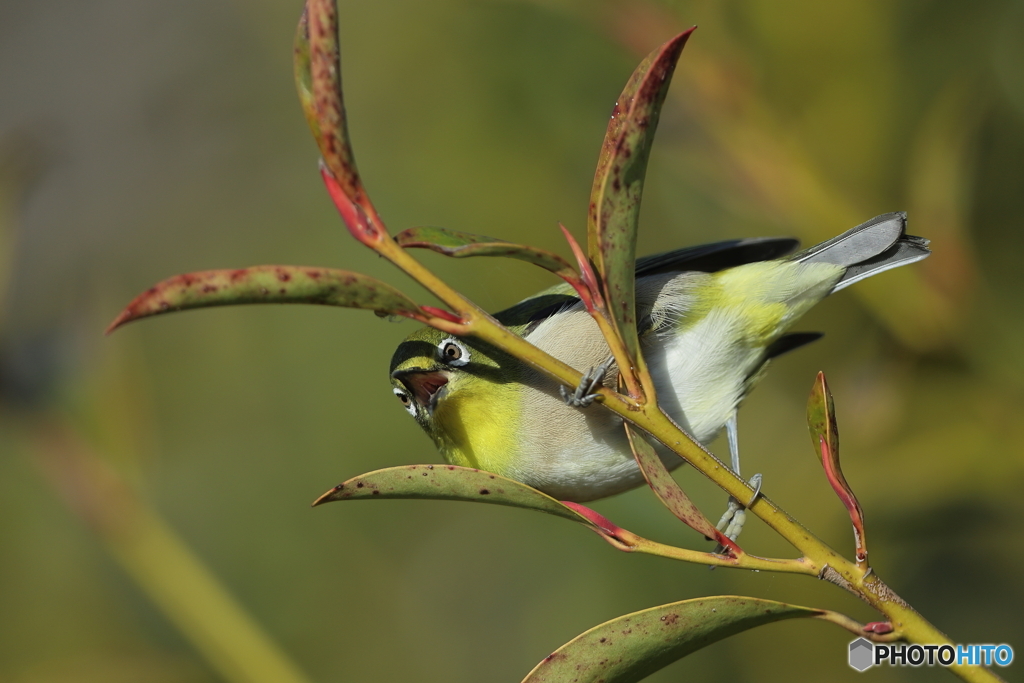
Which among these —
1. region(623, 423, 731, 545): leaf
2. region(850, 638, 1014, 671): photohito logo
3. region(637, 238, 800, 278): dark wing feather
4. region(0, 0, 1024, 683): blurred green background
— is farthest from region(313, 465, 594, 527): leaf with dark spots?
region(0, 0, 1024, 683): blurred green background

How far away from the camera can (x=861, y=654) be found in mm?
1508

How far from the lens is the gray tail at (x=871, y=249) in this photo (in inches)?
81.5

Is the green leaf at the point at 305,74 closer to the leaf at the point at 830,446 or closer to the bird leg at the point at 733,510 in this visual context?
the leaf at the point at 830,446

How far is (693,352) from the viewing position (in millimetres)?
2270

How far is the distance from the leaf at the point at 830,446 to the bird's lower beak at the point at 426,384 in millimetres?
1053

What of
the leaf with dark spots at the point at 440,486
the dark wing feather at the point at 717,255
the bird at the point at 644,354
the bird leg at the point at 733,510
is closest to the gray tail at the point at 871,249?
the bird at the point at 644,354

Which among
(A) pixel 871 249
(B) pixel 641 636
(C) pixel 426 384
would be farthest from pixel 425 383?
(A) pixel 871 249

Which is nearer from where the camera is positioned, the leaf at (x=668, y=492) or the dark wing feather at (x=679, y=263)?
the leaf at (x=668, y=492)

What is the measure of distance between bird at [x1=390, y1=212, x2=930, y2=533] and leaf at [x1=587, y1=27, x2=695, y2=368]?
2.62 ft

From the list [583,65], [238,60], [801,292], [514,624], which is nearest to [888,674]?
[801,292]

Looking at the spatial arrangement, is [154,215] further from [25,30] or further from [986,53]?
[986,53]

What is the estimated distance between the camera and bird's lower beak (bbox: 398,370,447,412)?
7.03 feet

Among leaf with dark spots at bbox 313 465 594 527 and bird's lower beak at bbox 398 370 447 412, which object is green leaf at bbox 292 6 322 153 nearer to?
leaf with dark spots at bbox 313 465 594 527

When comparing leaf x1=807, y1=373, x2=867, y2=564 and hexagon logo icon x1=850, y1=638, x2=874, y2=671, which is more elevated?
leaf x1=807, y1=373, x2=867, y2=564
